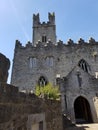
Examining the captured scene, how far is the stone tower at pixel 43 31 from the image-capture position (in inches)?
1165

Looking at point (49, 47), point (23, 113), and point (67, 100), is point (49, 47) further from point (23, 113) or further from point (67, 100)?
point (23, 113)

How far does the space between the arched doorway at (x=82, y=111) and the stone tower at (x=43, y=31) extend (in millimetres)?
15360

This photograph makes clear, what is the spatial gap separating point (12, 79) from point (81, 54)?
10502mm

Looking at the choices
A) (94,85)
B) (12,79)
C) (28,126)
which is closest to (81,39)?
(94,85)

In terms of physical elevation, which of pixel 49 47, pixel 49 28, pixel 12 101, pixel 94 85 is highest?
pixel 49 28

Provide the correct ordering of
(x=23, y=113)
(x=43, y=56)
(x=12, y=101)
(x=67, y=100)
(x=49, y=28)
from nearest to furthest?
1. (x=12, y=101)
2. (x=23, y=113)
3. (x=67, y=100)
4. (x=43, y=56)
5. (x=49, y=28)


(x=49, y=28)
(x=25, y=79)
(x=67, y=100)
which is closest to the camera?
(x=67, y=100)

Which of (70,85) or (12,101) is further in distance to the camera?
(70,85)

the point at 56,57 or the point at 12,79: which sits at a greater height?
the point at 56,57

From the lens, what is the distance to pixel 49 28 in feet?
101

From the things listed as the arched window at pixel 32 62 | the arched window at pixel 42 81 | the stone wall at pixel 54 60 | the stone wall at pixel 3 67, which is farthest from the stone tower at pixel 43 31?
the stone wall at pixel 3 67

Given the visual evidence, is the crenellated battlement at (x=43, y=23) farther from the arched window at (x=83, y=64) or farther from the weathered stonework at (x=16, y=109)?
the weathered stonework at (x=16, y=109)

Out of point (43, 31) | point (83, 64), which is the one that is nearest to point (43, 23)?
point (43, 31)

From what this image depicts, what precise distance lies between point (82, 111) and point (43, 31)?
19250mm
